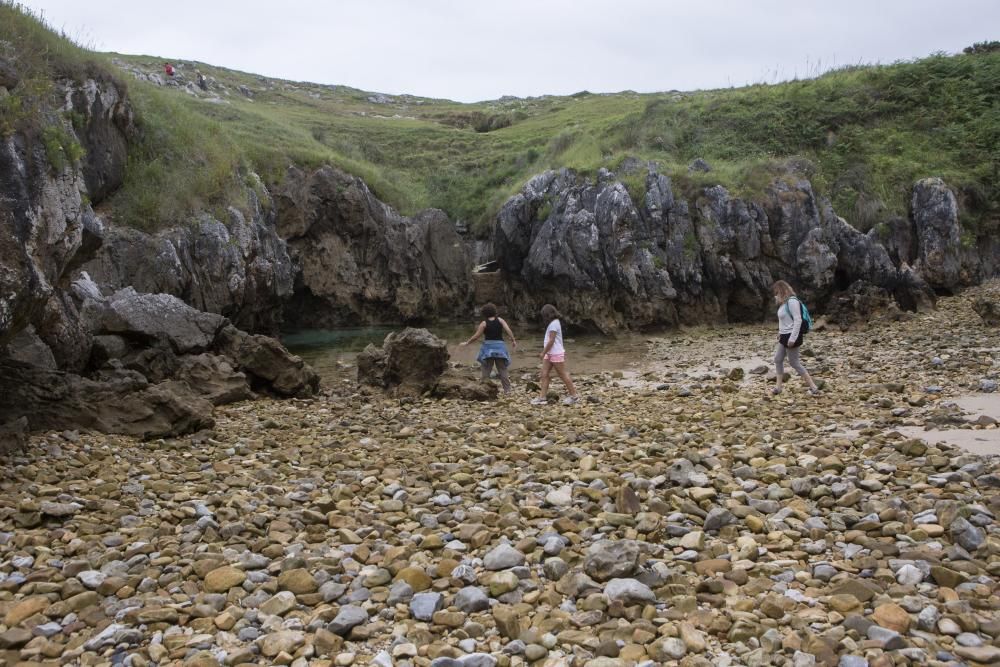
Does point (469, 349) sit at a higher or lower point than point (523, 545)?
lower

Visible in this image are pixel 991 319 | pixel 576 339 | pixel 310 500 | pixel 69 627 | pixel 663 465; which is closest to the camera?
pixel 69 627

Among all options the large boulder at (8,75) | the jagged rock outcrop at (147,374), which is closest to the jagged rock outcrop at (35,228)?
the large boulder at (8,75)

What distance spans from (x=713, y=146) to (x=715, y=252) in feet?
27.4

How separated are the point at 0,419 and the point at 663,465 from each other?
337 inches

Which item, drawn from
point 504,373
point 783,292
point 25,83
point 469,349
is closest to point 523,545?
point 25,83

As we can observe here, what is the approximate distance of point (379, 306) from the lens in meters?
35.6

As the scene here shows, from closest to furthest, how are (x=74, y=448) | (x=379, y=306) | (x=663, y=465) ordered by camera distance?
(x=663, y=465) → (x=74, y=448) → (x=379, y=306)

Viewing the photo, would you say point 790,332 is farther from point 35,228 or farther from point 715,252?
point 715,252

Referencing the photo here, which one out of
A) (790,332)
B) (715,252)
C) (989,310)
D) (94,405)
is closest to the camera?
(94,405)

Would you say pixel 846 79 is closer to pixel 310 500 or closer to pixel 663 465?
pixel 663 465

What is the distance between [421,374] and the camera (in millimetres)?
14680

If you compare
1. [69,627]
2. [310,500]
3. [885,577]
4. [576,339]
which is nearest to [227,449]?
[310,500]

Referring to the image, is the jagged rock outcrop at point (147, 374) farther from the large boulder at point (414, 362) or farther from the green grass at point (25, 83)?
the green grass at point (25, 83)

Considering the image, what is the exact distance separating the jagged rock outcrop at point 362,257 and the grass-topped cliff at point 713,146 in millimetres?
1649
